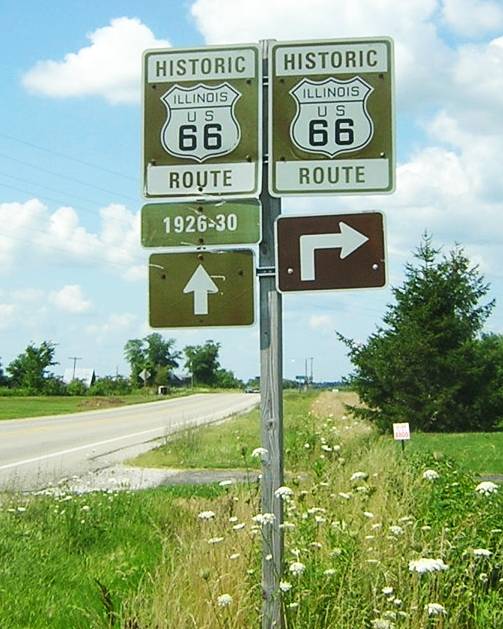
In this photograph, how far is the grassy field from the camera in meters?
4.57

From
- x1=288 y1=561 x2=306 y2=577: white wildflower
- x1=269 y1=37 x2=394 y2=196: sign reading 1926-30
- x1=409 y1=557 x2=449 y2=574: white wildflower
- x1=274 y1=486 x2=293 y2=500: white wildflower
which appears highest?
x1=269 y1=37 x2=394 y2=196: sign reading 1926-30

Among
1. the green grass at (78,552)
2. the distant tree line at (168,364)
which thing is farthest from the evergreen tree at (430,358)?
the distant tree line at (168,364)

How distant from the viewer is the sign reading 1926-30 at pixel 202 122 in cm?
475

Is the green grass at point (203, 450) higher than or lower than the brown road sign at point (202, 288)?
lower

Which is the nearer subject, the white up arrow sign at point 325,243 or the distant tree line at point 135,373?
the white up arrow sign at point 325,243

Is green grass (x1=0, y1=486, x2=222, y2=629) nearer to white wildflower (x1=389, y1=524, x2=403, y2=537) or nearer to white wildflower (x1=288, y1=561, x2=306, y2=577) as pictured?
white wildflower (x1=288, y1=561, x2=306, y2=577)

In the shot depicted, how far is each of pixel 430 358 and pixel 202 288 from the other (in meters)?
27.1

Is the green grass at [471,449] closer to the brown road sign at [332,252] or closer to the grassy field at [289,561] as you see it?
the grassy field at [289,561]

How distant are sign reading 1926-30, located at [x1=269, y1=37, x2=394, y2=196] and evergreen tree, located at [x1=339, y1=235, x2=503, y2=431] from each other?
2663 centimetres

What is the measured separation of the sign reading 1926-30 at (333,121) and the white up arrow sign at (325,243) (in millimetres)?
239

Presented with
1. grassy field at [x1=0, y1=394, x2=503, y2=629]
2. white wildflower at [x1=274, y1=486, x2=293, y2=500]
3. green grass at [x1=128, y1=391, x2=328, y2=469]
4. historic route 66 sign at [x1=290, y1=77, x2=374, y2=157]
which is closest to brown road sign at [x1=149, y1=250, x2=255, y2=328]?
historic route 66 sign at [x1=290, y1=77, x2=374, y2=157]

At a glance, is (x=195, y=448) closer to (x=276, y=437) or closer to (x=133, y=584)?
(x=133, y=584)

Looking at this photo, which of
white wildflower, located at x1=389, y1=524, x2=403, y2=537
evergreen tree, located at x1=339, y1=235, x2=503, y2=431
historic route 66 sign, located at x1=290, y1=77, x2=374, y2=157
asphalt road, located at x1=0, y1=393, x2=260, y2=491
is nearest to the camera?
historic route 66 sign, located at x1=290, y1=77, x2=374, y2=157

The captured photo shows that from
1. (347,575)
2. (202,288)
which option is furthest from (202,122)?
(347,575)
